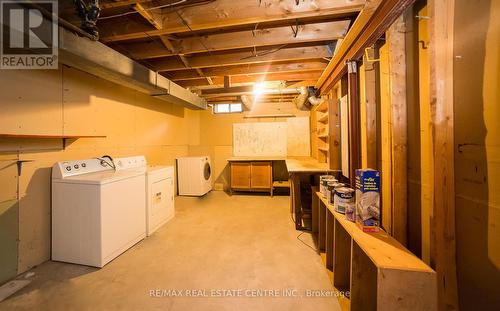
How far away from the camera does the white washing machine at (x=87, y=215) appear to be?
1937 mm

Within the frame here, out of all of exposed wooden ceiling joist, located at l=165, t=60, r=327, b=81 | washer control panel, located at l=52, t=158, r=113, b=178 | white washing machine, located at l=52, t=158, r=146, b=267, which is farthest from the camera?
exposed wooden ceiling joist, located at l=165, t=60, r=327, b=81

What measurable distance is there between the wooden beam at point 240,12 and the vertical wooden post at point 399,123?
52 centimetres

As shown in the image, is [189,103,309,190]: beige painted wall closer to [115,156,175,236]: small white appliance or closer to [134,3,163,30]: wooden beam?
[115,156,175,236]: small white appliance

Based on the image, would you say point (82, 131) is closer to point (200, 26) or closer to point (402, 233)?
point (200, 26)

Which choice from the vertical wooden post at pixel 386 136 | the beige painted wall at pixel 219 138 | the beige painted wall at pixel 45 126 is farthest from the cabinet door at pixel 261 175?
the vertical wooden post at pixel 386 136

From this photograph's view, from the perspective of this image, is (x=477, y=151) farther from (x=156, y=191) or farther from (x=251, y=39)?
(x=156, y=191)

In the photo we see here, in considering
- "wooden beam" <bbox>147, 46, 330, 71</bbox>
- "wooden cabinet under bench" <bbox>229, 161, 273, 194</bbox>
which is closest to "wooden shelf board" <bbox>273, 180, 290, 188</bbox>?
"wooden cabinet under bench" <bbox>229, 161, 273, 194</bbox>

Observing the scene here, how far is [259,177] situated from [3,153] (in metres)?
3.77

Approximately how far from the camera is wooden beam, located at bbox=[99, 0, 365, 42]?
1662 mm

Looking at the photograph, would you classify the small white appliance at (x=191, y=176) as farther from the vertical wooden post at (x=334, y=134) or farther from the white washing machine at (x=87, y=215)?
→ the vertical wooden post at (x=334, y=134)

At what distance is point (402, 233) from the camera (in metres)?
1.36

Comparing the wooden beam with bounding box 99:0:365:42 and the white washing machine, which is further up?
the wooden beam with bounding box 99:0:365:42

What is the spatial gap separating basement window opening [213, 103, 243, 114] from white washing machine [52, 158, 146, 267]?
3.52 metres

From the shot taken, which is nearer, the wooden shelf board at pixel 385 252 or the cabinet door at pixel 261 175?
the wooden shelf board at pixel 385 252
